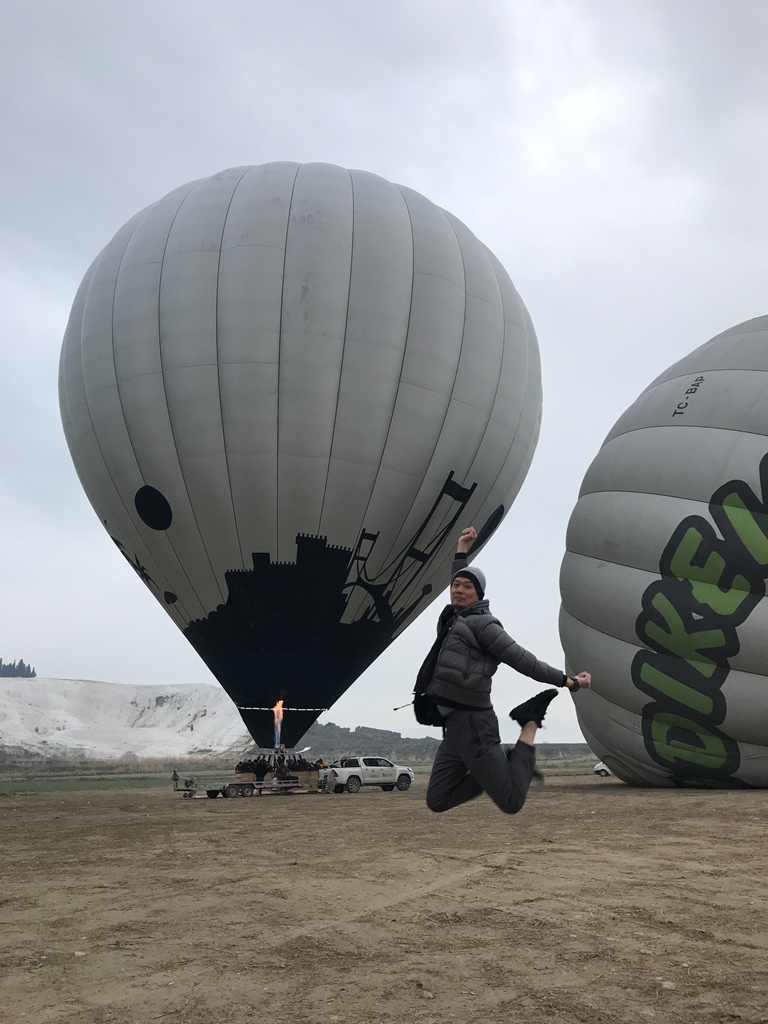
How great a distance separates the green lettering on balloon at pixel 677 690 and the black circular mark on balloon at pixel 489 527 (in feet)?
28.7

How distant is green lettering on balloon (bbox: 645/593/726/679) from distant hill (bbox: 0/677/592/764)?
243 feet

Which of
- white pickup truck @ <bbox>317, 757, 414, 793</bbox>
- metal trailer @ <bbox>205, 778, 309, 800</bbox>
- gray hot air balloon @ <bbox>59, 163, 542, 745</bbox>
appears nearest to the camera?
gray hot air balloon @ <bbox>59, 163, 542, 745</bbox>

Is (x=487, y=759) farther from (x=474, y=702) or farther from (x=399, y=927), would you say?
(x=399, y=927)

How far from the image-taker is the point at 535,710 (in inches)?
177

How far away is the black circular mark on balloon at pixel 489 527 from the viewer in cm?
2282

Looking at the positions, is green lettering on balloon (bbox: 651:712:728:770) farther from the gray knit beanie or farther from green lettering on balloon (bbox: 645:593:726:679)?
the gray knit beanie

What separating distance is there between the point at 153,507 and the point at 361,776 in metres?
9.73

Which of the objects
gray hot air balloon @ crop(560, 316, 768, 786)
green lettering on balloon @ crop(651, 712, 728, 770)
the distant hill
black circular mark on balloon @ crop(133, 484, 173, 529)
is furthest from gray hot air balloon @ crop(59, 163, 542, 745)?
the distant hill

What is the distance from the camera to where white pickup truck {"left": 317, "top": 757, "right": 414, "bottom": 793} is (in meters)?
24.6

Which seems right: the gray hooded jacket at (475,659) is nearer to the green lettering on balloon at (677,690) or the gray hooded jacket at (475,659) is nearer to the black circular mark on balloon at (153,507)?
the green lettering on balloon at (677,690)

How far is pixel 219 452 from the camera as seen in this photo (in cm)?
1938

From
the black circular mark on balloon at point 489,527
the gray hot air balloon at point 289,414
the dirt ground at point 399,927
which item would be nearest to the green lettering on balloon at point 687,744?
the dirt ground at point 399,927

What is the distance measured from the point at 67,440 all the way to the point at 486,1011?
823 inches

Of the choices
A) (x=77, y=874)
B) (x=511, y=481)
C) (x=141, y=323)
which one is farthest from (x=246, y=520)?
(x=77, y=874)
